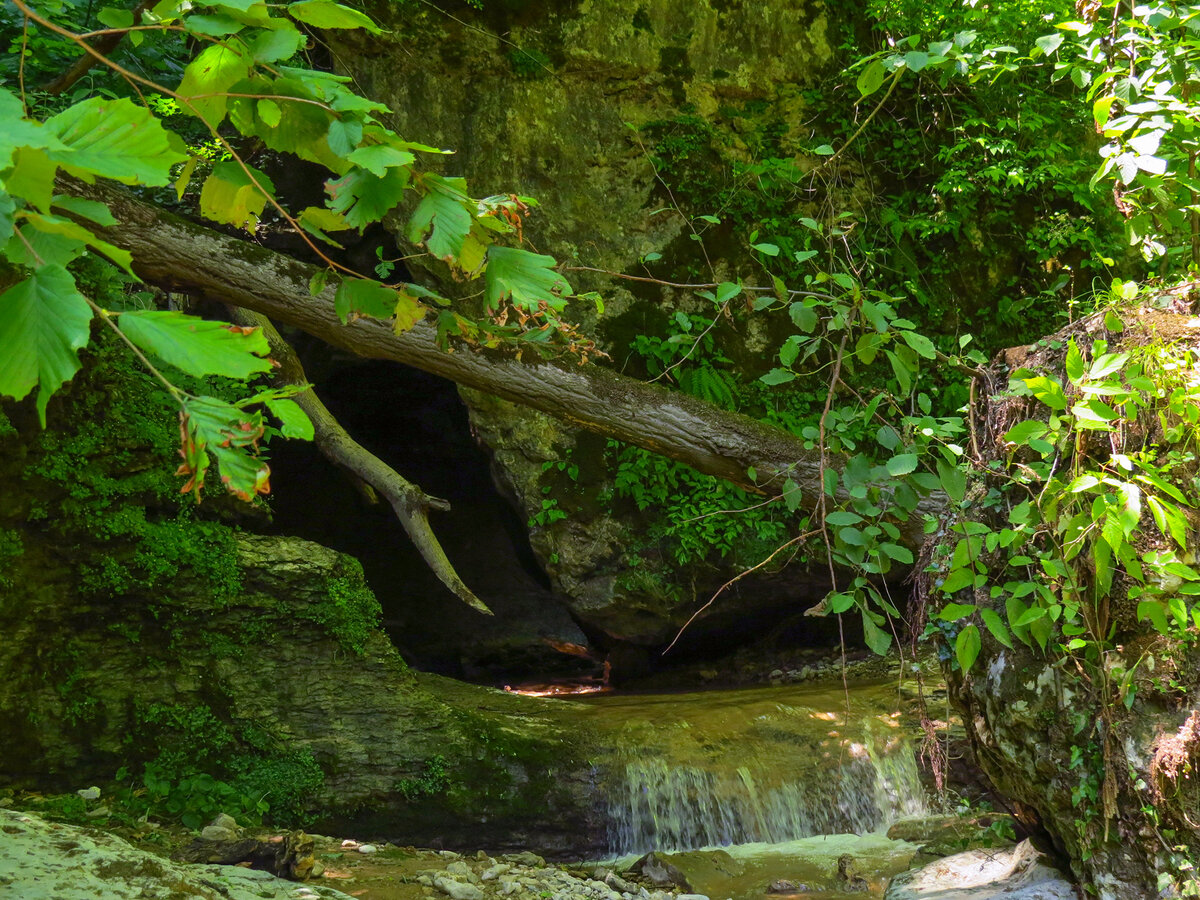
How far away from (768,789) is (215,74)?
5.37 meters

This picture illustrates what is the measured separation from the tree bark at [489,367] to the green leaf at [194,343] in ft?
12.9

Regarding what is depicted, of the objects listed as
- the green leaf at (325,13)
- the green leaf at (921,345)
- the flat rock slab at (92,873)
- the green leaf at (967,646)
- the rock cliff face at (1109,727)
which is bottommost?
the flat rock slab at (92,873)

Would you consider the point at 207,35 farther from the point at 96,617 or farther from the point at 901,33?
the point at 901,33

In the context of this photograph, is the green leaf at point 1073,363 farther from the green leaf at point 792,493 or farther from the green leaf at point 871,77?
the green leaf at point 871,77

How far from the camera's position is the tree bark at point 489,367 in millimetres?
4875

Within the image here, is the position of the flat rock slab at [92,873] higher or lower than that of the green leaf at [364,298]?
lower

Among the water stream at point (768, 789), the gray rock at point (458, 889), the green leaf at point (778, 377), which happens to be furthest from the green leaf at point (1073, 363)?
the gray rock at point (458, 889)

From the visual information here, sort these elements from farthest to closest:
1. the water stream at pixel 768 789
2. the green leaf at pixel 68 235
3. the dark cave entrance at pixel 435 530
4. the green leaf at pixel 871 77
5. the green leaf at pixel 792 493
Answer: the dark cave entrance at pixel 435 530 → the water stream at pixel 768 789 → the green leaf at pixel 792 493 → the green leaf at pixel 871 77 → the green leaf at pixel 68 235

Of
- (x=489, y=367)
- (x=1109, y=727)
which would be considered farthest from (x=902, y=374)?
(x=489, y=367)

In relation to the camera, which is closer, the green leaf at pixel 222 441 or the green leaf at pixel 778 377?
the green leaf at pixel 222 441

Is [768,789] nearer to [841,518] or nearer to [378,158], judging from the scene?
[841,518]

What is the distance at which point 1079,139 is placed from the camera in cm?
776

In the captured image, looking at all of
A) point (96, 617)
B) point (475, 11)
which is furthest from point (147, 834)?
point (475, 11)

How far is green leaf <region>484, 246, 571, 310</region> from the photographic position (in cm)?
144
